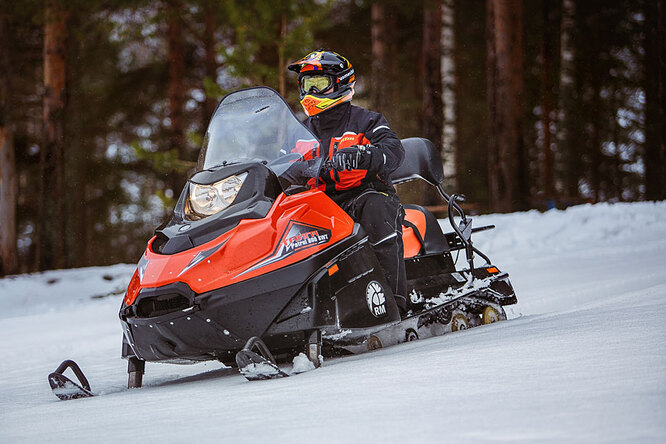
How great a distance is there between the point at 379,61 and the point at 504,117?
17.7 ft

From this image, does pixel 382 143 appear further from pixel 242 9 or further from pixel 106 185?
Answer: pixel 106 185

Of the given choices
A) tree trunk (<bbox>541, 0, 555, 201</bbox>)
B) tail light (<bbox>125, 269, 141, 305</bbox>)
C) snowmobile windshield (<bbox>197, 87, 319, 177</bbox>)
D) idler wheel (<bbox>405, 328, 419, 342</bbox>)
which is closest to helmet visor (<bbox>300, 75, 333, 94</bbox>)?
snowmobile windshield (<bbox>197, 87, 319, 177</bbox>)

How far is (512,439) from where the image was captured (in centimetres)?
197

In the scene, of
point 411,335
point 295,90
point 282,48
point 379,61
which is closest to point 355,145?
point 411,335

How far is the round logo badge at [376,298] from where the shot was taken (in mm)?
4086

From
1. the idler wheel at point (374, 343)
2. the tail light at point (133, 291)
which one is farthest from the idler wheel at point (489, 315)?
the tail light at point (133, 291)

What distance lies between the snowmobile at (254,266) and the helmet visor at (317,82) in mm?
398

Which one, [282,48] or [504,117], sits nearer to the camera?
[282,48]

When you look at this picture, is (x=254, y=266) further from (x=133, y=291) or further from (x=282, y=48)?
(x=282, y=48)

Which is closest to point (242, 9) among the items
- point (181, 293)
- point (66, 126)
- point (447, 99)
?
point (66, 126)

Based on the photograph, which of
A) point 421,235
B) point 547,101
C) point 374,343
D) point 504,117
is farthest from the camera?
point 547,101

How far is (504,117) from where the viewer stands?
1373cm

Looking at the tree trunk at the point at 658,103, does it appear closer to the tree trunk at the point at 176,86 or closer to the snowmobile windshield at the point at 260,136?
the tree trunk at the point at 176,86

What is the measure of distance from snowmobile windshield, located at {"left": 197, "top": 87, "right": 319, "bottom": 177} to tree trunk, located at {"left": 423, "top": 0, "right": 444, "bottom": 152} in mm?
11696
